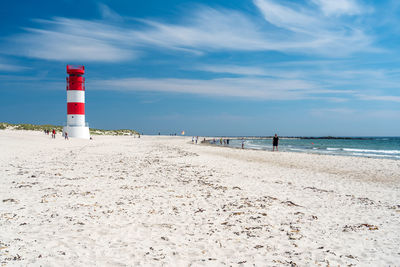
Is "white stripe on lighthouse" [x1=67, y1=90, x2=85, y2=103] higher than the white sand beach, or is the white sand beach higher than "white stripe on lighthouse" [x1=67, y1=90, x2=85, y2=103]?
"white stripe on lighthouse" [x1=67, y1=90, x2=85, y2=103]

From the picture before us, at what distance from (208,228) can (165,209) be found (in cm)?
172

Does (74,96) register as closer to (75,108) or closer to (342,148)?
(75,108)

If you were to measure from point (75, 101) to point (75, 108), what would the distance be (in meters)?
0.99

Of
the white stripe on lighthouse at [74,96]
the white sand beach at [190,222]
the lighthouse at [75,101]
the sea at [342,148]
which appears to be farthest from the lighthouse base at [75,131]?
the white sand beach at [190,222]

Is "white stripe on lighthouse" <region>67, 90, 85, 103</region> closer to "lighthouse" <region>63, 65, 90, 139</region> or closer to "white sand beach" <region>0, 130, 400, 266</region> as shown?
"lighthouse" <region>63, 65, 90, 139</region>

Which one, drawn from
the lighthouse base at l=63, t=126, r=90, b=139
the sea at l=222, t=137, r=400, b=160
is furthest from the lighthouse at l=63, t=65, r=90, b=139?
the sea at l=222, t=137, r=400, b=160

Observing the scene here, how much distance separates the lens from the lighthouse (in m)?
40.2

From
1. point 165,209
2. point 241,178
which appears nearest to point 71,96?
point 241,178

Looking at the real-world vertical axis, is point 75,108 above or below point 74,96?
below

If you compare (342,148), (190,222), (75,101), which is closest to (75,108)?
(75,101)

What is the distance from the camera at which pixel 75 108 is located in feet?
133

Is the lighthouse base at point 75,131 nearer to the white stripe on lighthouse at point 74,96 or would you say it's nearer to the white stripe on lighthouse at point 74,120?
the white stripe on lighthouse at point 74,120

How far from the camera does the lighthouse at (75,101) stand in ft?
132

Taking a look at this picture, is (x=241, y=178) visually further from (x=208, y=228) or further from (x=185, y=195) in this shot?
(x=208, y=228)
